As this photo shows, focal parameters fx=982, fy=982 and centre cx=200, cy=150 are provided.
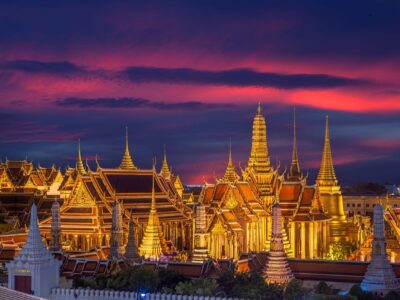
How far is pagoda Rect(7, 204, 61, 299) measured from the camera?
950 inches

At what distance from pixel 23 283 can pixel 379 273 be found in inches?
390

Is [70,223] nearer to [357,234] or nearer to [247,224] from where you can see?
[247,224]

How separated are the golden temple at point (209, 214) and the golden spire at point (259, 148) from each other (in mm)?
46

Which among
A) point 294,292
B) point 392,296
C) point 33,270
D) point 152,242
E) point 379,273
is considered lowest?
point 392,296

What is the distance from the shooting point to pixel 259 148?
45938mm

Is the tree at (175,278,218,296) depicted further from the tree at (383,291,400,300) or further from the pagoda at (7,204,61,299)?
the tree at (383,291,400,300)

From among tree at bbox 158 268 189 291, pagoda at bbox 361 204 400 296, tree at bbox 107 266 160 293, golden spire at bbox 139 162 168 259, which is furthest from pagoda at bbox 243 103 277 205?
tree at bbox 107 266 160 293

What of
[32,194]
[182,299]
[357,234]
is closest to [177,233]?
[357,234]

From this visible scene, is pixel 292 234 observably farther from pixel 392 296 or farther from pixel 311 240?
pixel 392 296

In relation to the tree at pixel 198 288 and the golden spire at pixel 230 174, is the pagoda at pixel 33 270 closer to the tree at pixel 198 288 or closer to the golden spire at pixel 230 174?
the tree at pixel 198 288

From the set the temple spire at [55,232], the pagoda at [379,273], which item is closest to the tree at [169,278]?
the pagoda at [379,273]

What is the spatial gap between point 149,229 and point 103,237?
5133 millimetres

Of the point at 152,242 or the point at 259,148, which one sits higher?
the point at 259,148

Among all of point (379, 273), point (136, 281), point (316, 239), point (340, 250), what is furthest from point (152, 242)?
point (136, 281)
